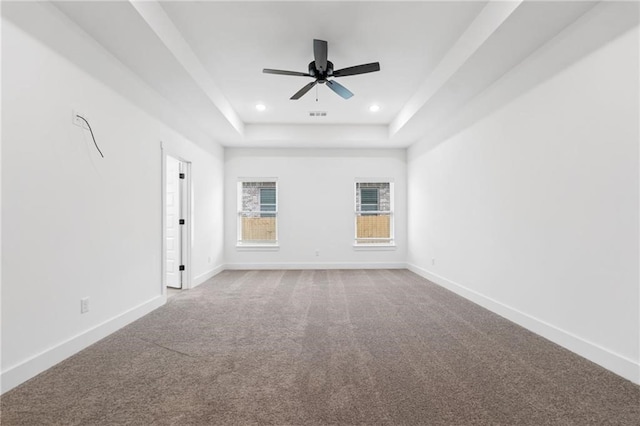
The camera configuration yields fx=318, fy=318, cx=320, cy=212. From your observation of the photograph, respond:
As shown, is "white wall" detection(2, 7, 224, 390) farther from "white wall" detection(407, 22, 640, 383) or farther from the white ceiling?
"white wall" detection(407, 22, 640, 383)

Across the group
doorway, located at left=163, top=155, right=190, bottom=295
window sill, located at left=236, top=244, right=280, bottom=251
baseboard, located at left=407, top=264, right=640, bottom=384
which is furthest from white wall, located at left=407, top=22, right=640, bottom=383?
doorway, located at left=163, top=155, right=190, bottom=295

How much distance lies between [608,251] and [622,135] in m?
0.82

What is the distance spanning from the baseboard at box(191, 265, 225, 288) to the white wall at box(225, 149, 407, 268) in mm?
510

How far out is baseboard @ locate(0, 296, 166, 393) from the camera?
6.60 ft

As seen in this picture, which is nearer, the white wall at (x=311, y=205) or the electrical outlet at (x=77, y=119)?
the electrical outlet at (x=77, y=119)

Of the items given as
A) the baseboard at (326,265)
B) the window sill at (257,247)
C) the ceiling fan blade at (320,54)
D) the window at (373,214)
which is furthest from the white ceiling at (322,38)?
the baseboard at (326,265)

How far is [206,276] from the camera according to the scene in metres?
5.70

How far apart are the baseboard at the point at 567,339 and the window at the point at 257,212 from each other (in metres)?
4.15

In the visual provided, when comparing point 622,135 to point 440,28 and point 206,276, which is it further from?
point 206,276

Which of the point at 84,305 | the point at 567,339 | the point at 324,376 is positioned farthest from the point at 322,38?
the point at 567,339

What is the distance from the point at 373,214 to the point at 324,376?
16.9 ft

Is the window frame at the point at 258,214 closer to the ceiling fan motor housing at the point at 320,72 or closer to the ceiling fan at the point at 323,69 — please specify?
the ceiling fan at the point at 323,69

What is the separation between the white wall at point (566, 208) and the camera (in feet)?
7.18

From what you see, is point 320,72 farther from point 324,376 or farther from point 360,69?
point 324,376
